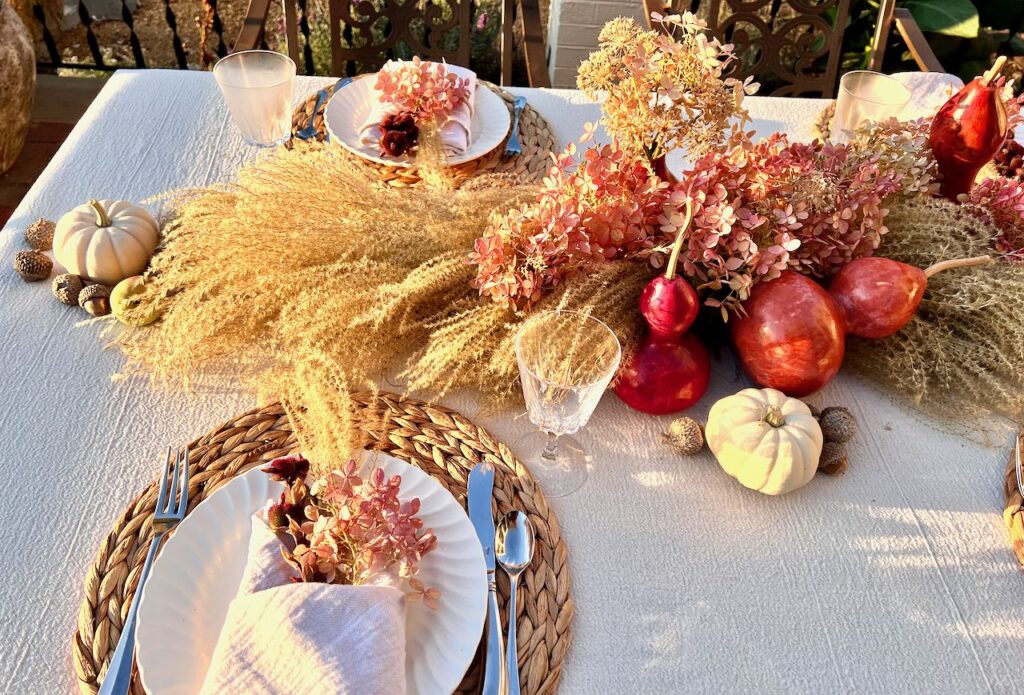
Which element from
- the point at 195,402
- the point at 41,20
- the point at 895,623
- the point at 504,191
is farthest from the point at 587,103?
the point at 41,20

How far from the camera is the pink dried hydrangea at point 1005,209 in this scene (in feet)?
3.57

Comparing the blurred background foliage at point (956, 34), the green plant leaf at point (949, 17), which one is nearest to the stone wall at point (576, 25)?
the blurred background foliage at point (956, 34)

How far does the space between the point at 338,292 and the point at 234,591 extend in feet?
1.23

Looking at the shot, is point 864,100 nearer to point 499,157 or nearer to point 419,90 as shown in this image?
point 499,157

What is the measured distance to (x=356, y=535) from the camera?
66cm

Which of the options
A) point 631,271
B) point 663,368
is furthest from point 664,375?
point 631,271

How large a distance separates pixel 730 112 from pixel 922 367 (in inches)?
16.4

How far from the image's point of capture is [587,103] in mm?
1507

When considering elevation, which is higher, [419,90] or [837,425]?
[419,90]

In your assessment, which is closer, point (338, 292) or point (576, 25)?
point (338, 292)

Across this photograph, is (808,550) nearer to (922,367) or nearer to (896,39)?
(922,367)

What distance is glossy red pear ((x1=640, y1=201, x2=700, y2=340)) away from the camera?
2.87 ft

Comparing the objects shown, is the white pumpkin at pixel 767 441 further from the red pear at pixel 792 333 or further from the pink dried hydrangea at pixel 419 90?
the pink dried hydrangea at pixel 419 90

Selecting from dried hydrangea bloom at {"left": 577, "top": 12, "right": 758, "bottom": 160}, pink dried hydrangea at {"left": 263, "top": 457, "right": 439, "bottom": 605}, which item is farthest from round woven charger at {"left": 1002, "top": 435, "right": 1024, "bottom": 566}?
pink dried hydrangea at {"left": 263, "top": 457, "right": 439, "bottom": 605}
